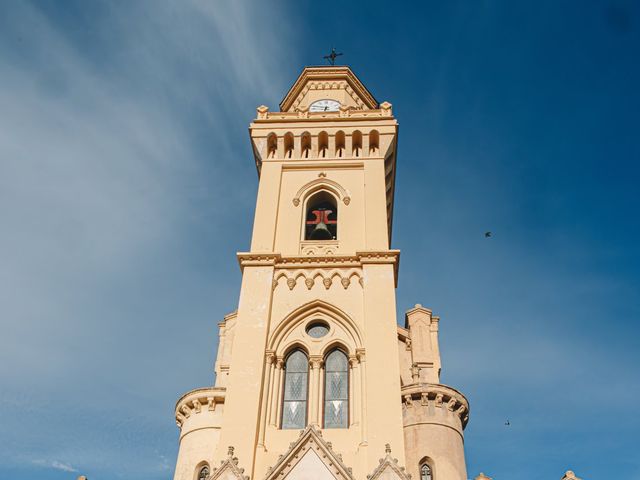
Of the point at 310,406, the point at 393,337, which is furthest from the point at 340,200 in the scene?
the point at 310,406

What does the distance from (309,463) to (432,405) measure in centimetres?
686

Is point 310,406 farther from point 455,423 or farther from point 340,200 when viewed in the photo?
point 340,200

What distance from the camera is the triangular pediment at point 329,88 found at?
32.1m

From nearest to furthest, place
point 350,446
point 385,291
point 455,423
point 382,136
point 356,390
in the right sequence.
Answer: point 350,446 < point 356,390 < point 385,291 < point 455,423 < point 382,136

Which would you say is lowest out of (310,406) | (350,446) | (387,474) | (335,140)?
(387,474)

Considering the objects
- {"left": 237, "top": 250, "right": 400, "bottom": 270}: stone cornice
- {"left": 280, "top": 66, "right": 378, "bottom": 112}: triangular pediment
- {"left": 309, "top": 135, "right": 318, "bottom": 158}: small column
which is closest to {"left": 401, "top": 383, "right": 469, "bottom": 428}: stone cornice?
{"left": 237, "top": 250, "right": 400, "bottom": 270}: stone cornice

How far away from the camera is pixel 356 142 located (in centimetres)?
2616

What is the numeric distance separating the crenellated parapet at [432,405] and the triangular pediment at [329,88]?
14860 millimetres

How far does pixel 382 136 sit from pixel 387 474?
46.2ft

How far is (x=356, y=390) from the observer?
18594 millimetres

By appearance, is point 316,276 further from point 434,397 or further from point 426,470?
point 426,470

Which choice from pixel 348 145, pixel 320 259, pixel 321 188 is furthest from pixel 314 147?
pixel 320 259

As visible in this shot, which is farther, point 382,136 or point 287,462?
point 382,136

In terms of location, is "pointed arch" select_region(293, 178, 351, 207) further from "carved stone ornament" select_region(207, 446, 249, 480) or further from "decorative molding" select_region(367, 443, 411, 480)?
"decorative molding" select_region(367, 443, 411, 480)
